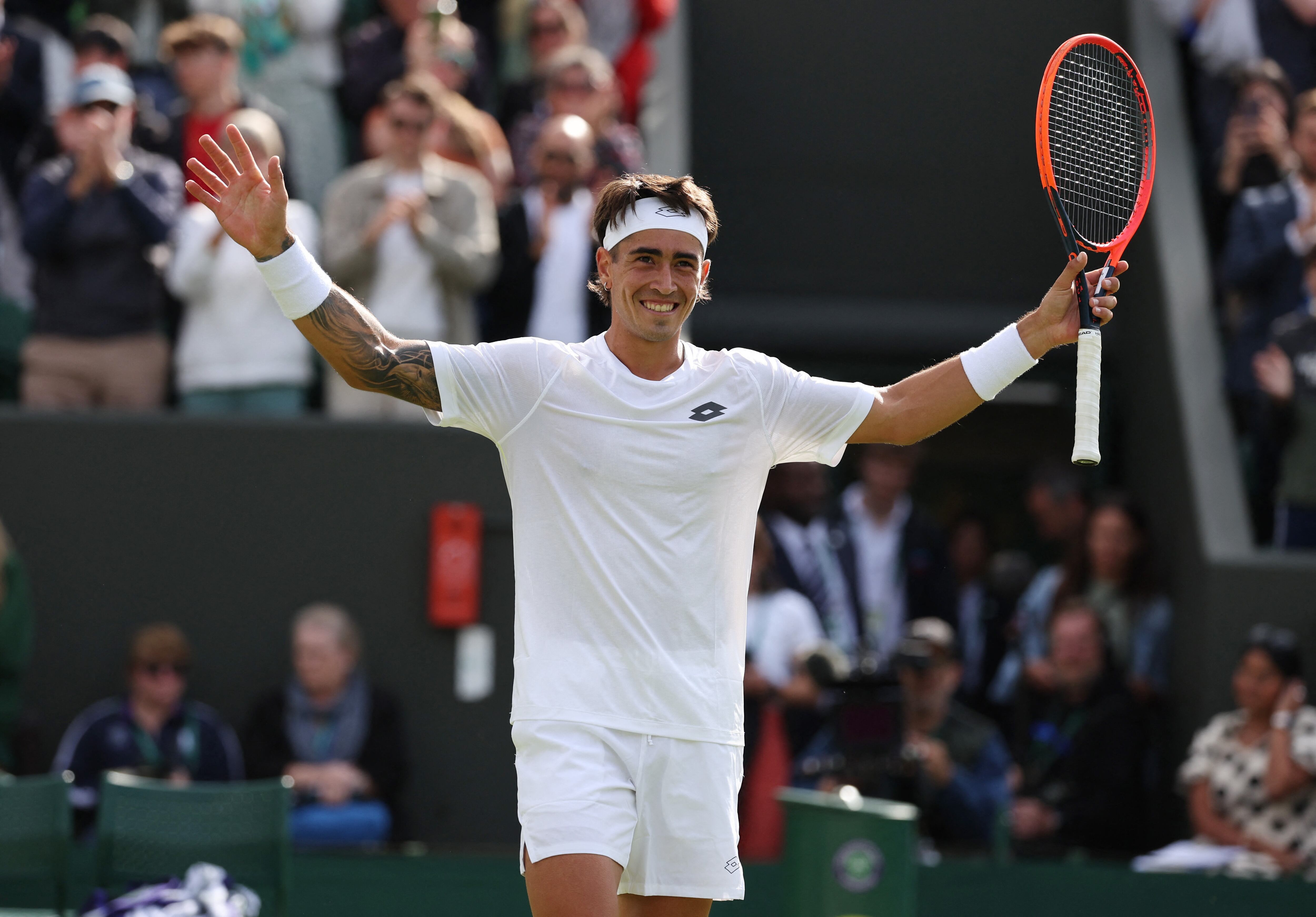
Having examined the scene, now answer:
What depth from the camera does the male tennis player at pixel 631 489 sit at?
4184 millimetres

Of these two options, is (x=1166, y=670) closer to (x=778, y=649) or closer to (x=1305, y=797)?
(x=1305, y=797)

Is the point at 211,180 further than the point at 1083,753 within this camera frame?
No

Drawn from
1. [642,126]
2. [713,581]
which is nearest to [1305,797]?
[713,581]

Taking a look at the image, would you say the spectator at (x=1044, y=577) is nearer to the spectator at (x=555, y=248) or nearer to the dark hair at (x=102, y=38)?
the spectator at (x=555, y=248)

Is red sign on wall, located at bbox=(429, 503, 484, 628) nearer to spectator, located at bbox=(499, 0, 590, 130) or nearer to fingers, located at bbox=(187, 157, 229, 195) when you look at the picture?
spectator, located at bbox=(499, 0, 590, 130)

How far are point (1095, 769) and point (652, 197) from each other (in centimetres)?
507

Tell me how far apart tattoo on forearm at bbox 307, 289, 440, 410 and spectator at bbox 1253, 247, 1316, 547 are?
5993 mm

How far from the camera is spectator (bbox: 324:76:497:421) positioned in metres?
8.90

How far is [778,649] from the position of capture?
28.2ft

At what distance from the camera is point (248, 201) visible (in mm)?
4184

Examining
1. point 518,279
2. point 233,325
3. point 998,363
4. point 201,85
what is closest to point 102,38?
point 201,85

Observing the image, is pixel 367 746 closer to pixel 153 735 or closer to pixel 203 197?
pixel 153 735

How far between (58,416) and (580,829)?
5.71 meters

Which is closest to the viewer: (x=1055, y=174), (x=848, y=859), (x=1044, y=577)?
(x=1055, y=174)
